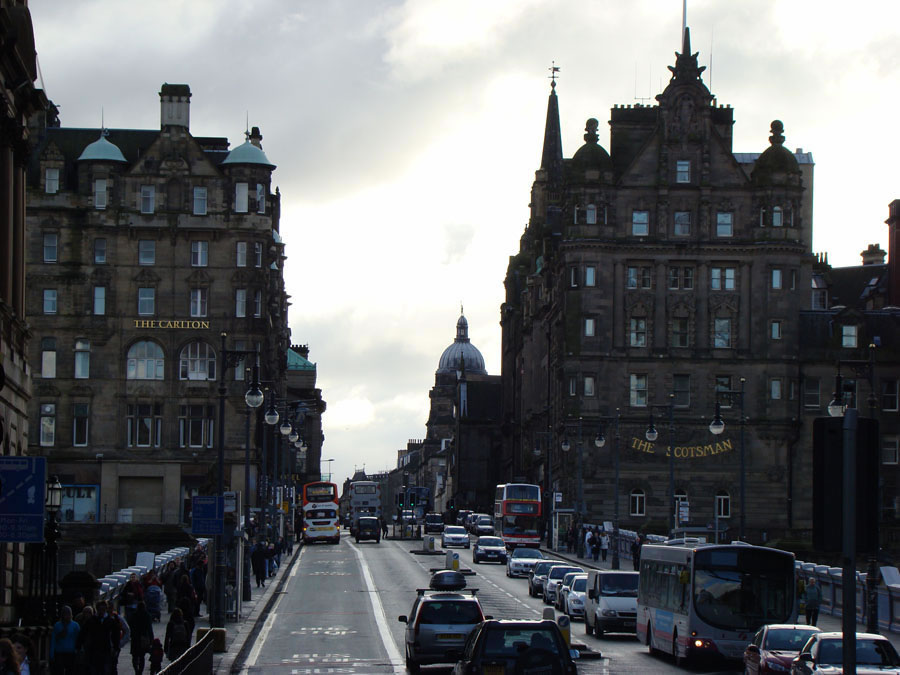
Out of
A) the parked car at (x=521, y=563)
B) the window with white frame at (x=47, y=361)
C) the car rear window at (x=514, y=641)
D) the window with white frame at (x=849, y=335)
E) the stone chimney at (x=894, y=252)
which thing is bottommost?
the parked car at (x=521, y=563)

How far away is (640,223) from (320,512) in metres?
29.1

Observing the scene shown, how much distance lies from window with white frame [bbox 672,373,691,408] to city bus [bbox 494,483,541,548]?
10723 millimetres

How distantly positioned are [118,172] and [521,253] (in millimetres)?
77562

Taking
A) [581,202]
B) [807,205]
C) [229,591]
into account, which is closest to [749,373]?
[581,202]

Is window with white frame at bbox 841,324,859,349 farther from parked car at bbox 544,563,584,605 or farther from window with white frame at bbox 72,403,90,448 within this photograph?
parked car at bbox 544,563,584,605

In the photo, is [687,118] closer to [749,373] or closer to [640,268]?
[640,268]

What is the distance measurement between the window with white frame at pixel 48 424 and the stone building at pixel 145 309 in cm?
8

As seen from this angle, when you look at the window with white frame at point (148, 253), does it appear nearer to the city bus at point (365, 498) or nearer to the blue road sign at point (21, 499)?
the city bus at point (365, 498)

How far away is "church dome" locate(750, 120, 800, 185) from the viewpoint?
321 feet

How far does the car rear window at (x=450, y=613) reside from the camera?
31188mm

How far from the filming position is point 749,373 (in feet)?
324

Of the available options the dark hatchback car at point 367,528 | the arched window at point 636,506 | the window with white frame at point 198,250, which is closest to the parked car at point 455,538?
the arched window at point 636,506

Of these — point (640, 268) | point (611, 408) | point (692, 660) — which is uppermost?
point (640, 268)

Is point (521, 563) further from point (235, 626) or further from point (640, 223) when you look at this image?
point (640, 223)
